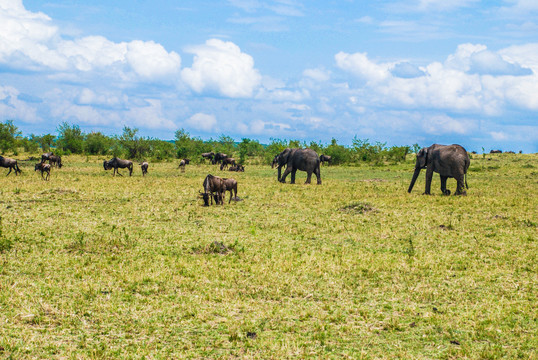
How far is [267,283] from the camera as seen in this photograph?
375 inches

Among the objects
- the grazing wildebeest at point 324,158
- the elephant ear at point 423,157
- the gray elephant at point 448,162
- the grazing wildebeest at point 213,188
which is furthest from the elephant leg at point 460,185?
the grazing wildebeest at point 324,158

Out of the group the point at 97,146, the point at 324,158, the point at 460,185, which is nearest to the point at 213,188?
the point at 460,185

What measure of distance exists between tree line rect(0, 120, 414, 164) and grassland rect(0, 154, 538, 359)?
4363 centimetres

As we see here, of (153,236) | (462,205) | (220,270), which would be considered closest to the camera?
(220,270)

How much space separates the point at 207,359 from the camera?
20.9 ft

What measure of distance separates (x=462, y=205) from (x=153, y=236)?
13033 mm

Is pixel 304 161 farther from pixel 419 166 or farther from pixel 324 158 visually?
pixel 324 158

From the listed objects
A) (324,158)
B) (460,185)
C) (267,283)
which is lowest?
(267,283)

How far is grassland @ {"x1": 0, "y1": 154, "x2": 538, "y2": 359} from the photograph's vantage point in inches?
271

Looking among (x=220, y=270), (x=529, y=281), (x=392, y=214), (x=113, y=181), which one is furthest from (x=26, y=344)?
(x=113, y=181)

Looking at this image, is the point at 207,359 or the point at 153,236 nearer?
the point at 207,359

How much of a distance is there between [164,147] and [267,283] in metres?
59.3

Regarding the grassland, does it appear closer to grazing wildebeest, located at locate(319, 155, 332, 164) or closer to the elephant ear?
the elephant ear

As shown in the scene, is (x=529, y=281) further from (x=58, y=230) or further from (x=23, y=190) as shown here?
(x=23, y=190)
